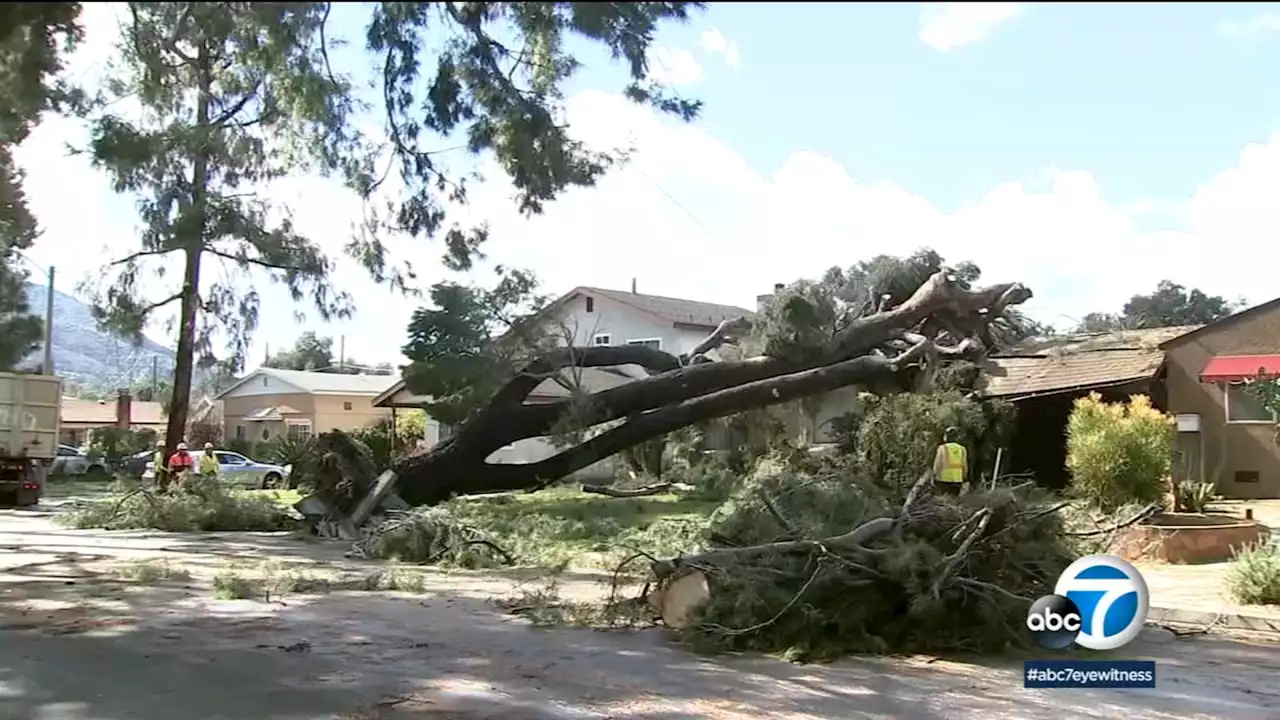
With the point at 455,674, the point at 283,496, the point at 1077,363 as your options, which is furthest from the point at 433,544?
the point at 1077,363

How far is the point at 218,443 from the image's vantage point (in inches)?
1829

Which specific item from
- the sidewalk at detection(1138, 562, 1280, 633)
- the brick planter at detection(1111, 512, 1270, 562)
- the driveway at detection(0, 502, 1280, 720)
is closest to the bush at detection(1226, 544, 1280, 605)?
the sidewalk at detection(1138, 562, 1280, 633)

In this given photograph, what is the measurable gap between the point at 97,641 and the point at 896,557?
20.6 ft

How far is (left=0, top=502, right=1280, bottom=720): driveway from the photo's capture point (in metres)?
6.75

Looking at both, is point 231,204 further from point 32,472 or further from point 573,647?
point 573,647

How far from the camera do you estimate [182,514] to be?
2005 centimetres

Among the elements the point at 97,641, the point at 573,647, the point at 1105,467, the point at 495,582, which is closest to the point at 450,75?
the point at 573,647

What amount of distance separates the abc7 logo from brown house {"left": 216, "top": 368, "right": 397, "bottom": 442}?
4365cm

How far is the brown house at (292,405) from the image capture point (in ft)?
170

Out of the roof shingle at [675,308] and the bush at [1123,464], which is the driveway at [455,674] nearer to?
the bush at [1123,464]

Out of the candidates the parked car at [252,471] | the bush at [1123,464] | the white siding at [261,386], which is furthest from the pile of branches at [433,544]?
the white siding at [261,386]

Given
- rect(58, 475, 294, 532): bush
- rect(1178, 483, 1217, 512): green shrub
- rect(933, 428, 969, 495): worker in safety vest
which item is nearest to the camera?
rect(933, 428, 969, 495): worker in safety vest

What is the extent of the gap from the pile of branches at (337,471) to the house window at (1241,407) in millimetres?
16000

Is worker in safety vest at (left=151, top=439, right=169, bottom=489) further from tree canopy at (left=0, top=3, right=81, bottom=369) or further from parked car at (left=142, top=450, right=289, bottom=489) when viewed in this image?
parked car at (left=142, top=450, right=289, bottom=489)
